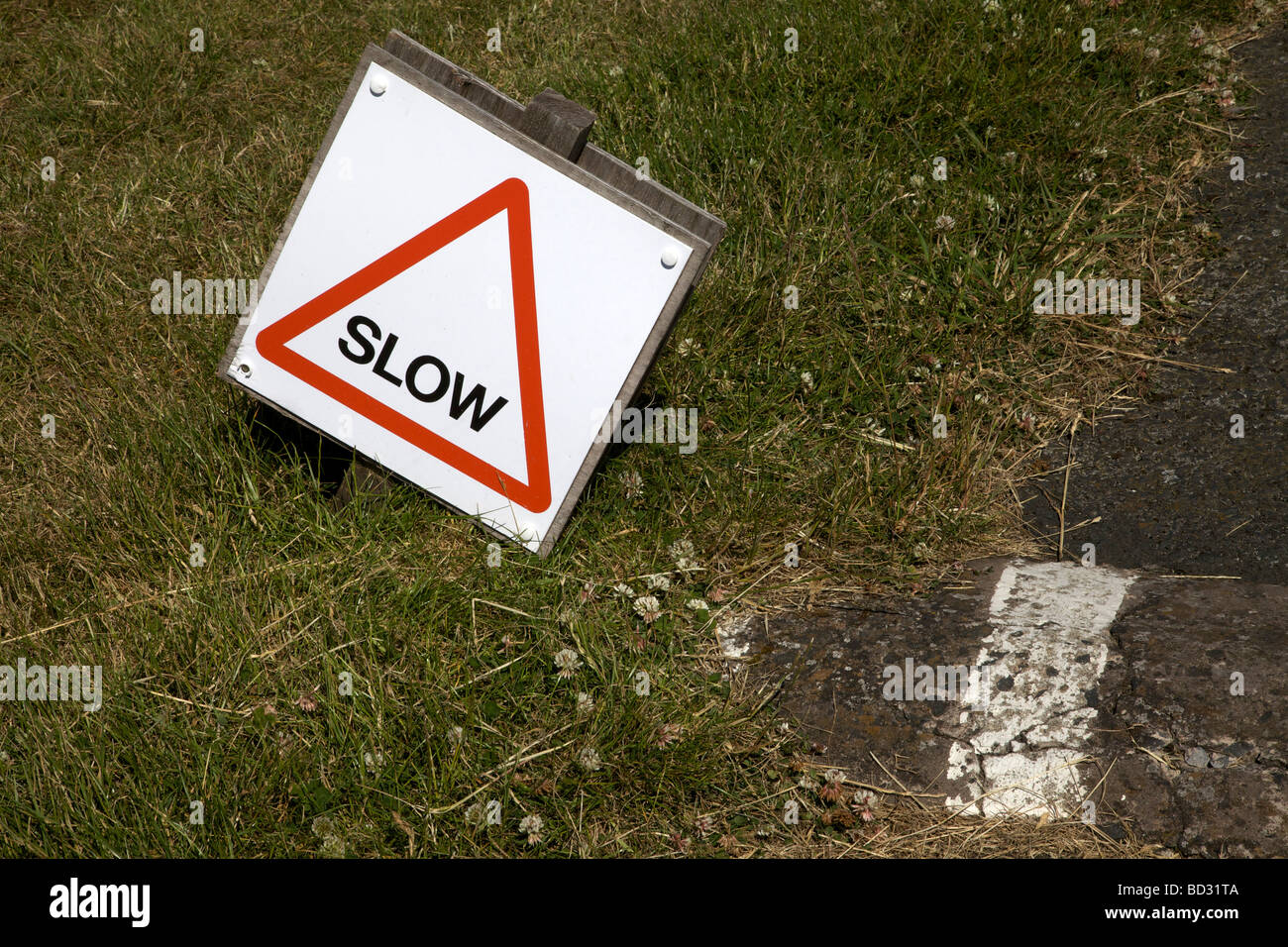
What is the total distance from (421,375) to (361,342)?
0.53 ft

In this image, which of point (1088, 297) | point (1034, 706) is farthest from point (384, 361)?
point (1088, 297)

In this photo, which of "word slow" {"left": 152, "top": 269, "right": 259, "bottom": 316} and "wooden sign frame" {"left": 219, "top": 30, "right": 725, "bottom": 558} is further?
"word slow" {"left": 152, "top": 269, "right": 259, "bottom": 316}

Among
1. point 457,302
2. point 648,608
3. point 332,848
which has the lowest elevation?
point 332,848

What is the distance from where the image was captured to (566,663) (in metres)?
2.23

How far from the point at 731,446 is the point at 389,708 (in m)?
1.20

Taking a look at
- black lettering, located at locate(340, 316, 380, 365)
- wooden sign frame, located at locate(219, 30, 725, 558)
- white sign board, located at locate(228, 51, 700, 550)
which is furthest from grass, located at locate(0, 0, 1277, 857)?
wooden sign frame, located at locate(219, 30, 725, 558)

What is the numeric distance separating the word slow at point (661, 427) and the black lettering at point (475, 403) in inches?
17.2

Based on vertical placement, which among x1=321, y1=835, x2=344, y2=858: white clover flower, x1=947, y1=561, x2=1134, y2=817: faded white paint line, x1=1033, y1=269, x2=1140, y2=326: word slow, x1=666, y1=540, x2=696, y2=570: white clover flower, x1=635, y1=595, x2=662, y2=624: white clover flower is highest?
x1=1033, y1=269, x2=1140, y2=326: word slow

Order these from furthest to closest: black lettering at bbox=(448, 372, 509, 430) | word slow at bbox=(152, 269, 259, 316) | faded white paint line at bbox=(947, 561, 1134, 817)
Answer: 1. word slow at bbox=(152, 269, 259, 316)
2. black lettering at bbox=(448, 372, 509, 430)
3. faded white paint line at bbox=(947, 561, 1134, 817)

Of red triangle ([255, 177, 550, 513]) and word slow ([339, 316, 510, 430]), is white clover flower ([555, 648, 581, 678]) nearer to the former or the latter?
red triangle ([255, 177, 550, 513])

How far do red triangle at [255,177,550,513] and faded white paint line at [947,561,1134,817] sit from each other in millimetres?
1108

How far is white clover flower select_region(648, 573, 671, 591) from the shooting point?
2451mm

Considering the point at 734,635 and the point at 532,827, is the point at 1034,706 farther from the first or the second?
the point at 532,827
